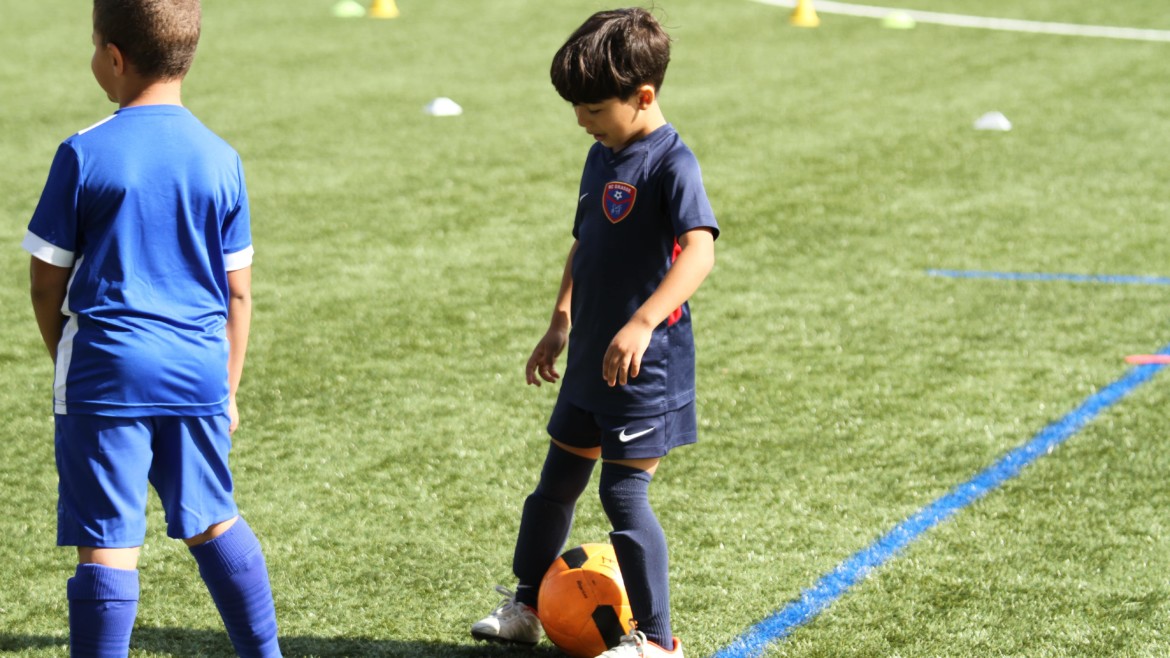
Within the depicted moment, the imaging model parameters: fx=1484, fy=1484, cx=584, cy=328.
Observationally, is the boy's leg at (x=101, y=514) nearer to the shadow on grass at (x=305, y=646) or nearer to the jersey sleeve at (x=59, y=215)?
the jersey sleeve at (x=59, y=215)

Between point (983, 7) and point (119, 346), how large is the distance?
12.9 metres

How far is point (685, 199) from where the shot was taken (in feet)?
10.4

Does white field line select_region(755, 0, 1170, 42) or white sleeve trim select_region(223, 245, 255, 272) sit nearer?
white sleeve trim select_region(223, 245, 255, 272)

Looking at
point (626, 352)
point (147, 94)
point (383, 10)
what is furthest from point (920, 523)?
point (383, 10)

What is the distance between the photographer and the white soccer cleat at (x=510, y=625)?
3.56 metres

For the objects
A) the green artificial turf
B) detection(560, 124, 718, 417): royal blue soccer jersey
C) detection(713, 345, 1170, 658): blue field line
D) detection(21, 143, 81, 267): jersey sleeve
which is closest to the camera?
detection(21, 143, 81, 267): jersey sleeve

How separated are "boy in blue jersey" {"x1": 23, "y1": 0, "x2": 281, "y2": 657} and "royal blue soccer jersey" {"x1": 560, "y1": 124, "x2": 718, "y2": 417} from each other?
→ 80cm

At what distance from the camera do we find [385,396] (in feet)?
17.7

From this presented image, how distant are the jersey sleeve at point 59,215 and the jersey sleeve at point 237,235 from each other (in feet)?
0.99

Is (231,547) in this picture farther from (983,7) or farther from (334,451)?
(983,7)

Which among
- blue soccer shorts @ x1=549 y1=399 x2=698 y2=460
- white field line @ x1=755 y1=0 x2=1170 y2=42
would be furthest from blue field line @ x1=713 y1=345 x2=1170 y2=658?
white field line @ x1=755 y1=0 x2=1170 y2=42

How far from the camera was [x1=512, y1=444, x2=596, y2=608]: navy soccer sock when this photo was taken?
11.6ft

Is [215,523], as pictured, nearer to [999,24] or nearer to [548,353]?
[548,353]

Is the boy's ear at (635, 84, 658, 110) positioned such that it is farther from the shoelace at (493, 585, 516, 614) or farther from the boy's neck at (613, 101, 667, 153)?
the shoelace at (493, 585, 516, 614)
